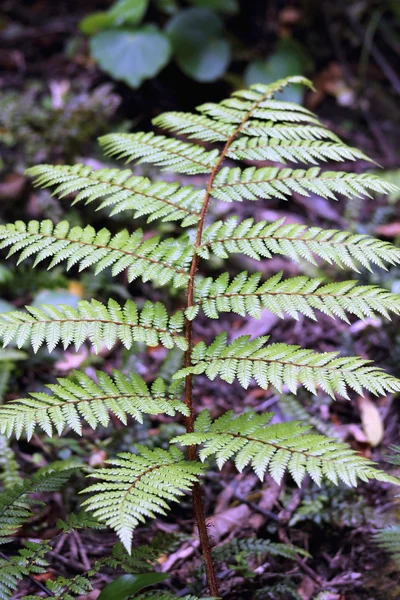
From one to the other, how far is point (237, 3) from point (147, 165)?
243 cm

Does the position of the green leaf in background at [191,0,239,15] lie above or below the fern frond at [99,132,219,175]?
above

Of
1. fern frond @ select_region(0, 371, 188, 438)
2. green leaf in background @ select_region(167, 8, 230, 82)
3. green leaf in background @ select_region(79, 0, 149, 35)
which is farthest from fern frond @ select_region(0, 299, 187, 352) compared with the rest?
green leaf in background @ select_region(79, 0, 149, 35)

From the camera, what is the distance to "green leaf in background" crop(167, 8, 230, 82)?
499cm

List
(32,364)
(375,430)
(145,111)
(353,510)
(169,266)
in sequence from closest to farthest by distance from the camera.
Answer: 1. (169,266)
2. (353,510)
3. (375,430)
4. (32,364)
5. (145,111)

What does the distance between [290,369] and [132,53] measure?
4.03m

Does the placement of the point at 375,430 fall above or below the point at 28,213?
below

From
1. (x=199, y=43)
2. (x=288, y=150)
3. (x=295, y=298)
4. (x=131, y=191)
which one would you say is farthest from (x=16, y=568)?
(x=199, y=43)

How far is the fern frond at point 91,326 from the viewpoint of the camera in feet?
5.53

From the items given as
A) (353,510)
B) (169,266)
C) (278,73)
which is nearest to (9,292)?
(169,266)

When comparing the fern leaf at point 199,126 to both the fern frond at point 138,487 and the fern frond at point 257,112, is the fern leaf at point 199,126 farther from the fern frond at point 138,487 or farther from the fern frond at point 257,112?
the fern frond at point 138,487

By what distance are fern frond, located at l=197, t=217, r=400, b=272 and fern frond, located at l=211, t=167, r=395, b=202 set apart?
11cm

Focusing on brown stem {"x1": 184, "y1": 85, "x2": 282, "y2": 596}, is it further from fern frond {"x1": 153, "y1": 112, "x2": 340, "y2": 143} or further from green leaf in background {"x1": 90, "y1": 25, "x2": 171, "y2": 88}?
green leaf in background {"x1": 90, "y1": 25, "x2": 171, "y2": 88}

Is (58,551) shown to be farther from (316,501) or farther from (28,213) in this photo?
(28,213)

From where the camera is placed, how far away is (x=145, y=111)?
5117mm
